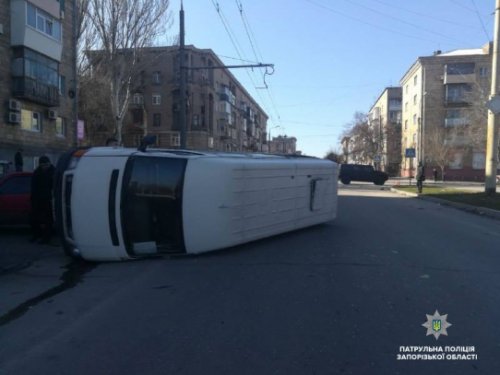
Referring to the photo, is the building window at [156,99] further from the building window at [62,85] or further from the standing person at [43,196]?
the standing person at [43,196]

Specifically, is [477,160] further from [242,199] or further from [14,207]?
[14,207]

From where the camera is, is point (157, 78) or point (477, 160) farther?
point (157, 78)

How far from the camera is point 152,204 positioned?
7.86m

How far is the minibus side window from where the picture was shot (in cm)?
775

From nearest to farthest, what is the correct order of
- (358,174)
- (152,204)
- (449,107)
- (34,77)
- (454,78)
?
(152,204) < (34,77) < (358,174) < (454,78) < (449,107)

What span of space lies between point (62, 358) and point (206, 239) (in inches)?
161

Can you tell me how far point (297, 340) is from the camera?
14.6 ft

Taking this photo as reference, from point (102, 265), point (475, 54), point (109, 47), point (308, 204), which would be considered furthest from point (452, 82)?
point (102, 265)

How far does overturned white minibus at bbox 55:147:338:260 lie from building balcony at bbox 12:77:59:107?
81.1ft

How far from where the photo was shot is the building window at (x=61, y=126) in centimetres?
3578

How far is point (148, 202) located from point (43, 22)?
29.1 m

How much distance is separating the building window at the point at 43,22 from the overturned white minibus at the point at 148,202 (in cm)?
2678

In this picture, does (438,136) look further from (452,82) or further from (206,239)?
(206,239)

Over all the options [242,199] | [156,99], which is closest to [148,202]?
[242,199]
